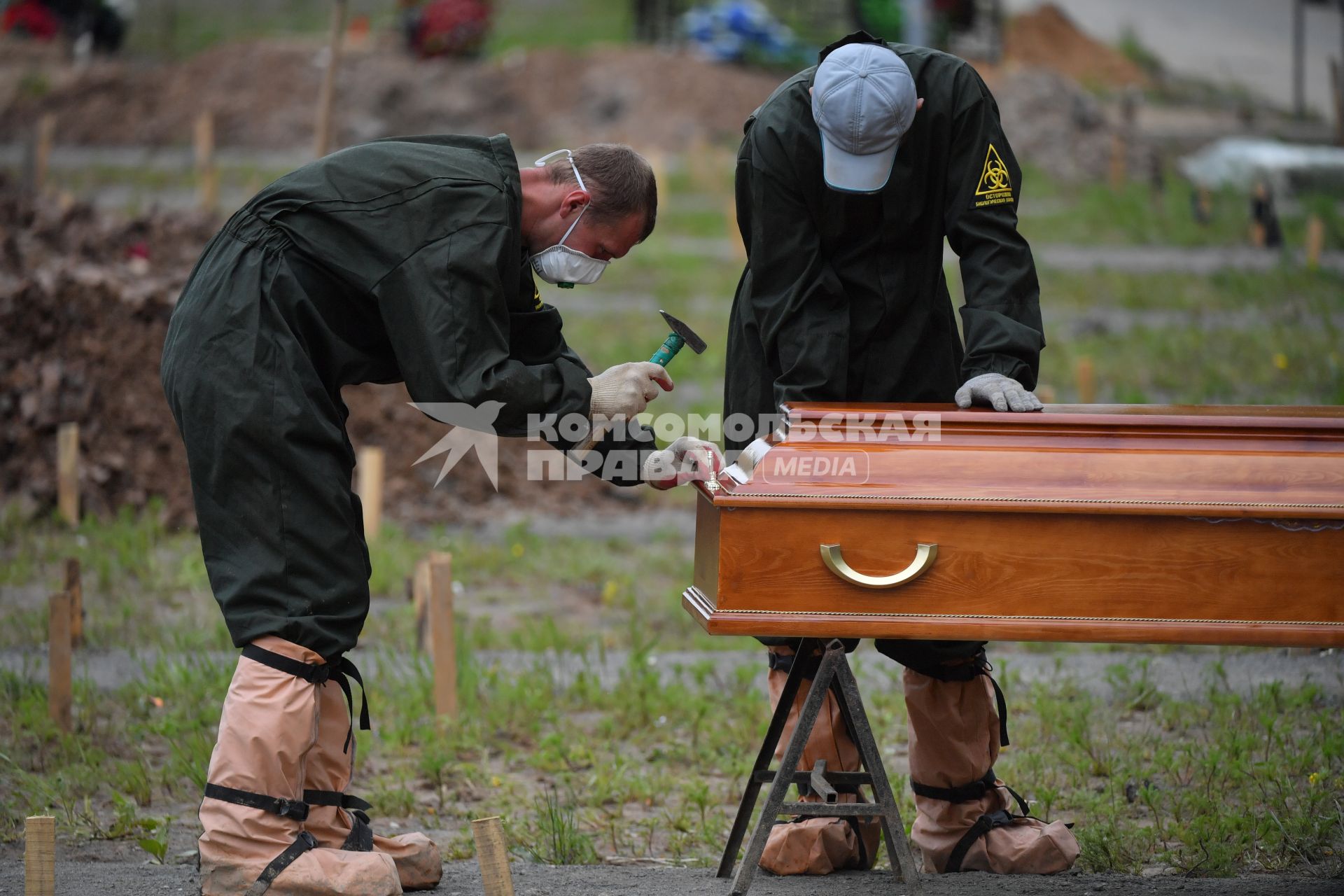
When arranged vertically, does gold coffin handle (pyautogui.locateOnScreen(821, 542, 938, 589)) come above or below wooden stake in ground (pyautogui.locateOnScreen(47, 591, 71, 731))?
above

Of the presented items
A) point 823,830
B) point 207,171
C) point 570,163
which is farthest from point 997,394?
point 207,171

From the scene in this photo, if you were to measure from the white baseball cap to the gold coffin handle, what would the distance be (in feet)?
2.97

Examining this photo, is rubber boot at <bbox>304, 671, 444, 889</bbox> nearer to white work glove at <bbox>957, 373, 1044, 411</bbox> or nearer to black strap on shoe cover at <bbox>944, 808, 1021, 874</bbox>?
black strap on shoe cover at <bbox>944, 808, 1021, 874</bbox>

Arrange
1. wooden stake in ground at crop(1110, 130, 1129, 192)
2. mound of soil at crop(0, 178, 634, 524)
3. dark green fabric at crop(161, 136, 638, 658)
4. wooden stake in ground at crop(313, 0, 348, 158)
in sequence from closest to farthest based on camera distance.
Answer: dark green fabric at crop(161, 136, 638, 658) < mound of soil at crop(0, 178, 634, 524) < wooden stake in ground at crop(313, 0, 348, 158) < wooden stake in ground at crop(1110, 130, 1129, 192)

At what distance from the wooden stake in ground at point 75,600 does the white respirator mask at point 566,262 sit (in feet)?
7.51

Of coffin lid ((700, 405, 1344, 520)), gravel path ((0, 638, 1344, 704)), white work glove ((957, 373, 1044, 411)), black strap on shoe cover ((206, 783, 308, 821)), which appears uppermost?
white work glove ((957, 373, 1044, 411))

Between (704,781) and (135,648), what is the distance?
2589 millimetres

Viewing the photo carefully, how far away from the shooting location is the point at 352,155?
3.45 m

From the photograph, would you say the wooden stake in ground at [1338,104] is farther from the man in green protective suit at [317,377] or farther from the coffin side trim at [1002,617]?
the man in green protective suit at [317,377]

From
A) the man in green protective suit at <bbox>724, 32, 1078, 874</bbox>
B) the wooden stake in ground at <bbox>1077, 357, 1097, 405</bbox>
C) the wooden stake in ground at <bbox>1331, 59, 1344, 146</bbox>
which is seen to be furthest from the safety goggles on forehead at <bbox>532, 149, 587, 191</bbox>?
the wooden stake in ground at <bbox>1331, 59, 1344, 146</bbox>

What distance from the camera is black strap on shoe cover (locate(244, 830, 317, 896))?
331 centimetres

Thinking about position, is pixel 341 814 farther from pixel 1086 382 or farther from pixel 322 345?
pixel 1086 382

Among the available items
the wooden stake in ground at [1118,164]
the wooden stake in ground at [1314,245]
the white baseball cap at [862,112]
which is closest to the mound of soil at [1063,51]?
the wooden stake in ground at [1118,164]

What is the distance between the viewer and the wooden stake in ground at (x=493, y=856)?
315 centimetres
